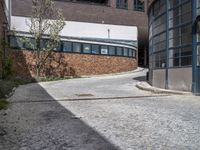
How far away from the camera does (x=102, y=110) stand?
411 inches

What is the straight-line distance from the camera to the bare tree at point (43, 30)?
2961 centimetres

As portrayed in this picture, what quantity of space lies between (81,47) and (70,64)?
207 centimetres

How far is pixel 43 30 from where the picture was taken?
29.9m

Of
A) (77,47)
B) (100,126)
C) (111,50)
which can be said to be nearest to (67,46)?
(77,47)

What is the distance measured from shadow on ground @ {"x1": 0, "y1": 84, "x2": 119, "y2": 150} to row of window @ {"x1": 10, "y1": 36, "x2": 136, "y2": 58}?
19.7m

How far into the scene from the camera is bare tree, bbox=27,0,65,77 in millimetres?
29609

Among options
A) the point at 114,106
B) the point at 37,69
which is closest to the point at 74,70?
the point at 37,69

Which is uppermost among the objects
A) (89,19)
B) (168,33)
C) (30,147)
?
(89,19)

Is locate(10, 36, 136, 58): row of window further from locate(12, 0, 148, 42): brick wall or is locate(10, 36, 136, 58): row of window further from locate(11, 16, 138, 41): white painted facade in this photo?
locate(12, 0, 148, 42): brick wall

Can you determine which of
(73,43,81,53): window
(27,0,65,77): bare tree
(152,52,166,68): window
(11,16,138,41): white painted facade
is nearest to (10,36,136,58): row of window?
(73,43,81,53): window

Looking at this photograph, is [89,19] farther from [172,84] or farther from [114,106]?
[114,106]

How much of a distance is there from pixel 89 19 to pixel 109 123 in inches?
1394

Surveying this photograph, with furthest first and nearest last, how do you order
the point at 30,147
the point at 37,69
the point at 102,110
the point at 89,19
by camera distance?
the point at 89,19, the point at 37,69, the point at 102,110, the point at 30,147

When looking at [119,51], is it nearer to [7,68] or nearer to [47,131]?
[7,68]
